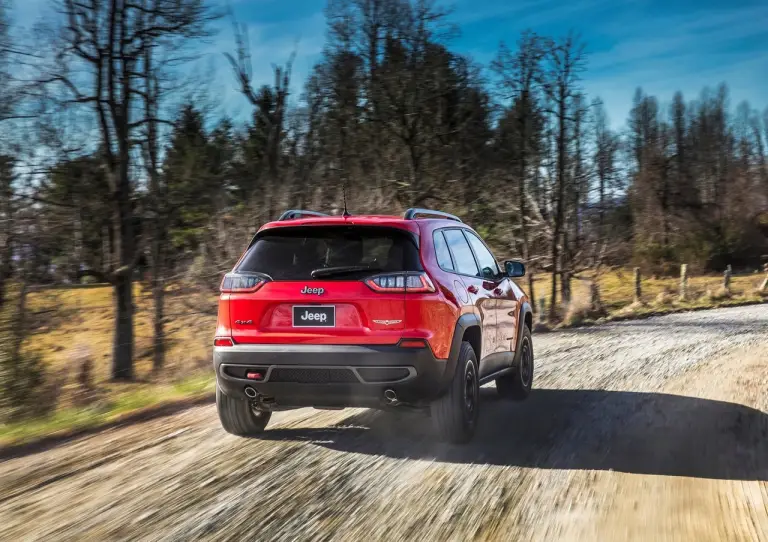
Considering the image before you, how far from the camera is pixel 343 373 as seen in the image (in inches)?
205

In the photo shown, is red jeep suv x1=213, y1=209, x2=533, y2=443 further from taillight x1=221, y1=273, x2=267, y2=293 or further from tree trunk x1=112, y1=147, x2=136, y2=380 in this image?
tree trunk x1=112, y1=147, x2=136, y2=380

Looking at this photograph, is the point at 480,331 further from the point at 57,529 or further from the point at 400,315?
the point at 57,529

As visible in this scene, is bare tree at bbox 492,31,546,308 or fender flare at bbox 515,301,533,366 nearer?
fender flare at bbox 515,301,533,366

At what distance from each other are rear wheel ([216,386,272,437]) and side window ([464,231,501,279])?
2.33 m

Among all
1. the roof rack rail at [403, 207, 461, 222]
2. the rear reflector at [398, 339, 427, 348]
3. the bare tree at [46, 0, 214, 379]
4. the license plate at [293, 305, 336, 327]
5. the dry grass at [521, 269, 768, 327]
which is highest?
the bare tree at [46, 0, 214, 379]

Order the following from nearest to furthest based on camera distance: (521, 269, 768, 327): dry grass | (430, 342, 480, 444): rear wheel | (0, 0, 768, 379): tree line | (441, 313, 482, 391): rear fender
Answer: (441, 313, 482, 391): rear fender < (430, 342, 480, 444): rear wheel < (0, 0, 768, 379): tree line < (521, 269, 768, 327): dry grass

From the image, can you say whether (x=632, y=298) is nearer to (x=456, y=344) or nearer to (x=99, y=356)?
(x=99, y=356)

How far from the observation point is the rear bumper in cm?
516

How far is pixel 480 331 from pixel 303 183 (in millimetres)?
12490

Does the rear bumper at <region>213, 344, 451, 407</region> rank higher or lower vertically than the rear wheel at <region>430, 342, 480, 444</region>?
higher

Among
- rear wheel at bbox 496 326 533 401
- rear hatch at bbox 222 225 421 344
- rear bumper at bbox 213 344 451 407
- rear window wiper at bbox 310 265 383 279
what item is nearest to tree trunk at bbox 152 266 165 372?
rear wheel at bbox 496 326 533 401

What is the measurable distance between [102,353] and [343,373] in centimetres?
931

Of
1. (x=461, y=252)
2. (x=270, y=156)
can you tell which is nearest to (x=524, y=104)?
(x=270, y=156)

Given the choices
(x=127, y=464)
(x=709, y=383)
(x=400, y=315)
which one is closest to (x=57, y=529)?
(x=127, y=464)
